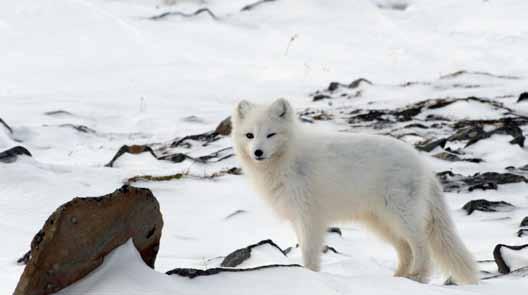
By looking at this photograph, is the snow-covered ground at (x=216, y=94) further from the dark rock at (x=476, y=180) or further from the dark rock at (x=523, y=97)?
the dark rock at (x=523, y=97)

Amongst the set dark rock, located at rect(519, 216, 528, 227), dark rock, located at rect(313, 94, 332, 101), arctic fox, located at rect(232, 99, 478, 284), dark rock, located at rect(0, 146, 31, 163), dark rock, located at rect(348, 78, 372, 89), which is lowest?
dark rock, located at rect(313, 94, 332, 101)

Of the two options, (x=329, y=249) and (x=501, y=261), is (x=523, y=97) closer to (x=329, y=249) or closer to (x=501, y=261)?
(x=329, y=249)

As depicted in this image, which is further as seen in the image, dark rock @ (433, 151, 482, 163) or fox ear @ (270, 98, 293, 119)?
dark rock @ (433, 151, 482, 163)

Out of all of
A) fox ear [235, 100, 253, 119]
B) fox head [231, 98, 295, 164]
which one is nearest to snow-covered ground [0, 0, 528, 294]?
fox head [231, 98, 295, 164]

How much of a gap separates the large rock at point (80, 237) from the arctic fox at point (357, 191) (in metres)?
1.78

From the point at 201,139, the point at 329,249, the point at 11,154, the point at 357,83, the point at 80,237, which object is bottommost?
the point at 357,83

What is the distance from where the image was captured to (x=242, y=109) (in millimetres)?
5445

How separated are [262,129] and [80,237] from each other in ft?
7.57

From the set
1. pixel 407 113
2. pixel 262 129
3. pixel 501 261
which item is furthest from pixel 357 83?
pixel 501 261

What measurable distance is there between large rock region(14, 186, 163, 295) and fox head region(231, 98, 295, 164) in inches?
68.3

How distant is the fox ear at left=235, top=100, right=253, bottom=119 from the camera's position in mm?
5438

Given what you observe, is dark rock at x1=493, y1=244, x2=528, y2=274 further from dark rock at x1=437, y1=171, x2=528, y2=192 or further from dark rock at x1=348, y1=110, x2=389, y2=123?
dark rock at x1=348, y1=110, x2=389, y2=123

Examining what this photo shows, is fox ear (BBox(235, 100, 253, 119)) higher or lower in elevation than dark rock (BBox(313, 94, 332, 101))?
higher

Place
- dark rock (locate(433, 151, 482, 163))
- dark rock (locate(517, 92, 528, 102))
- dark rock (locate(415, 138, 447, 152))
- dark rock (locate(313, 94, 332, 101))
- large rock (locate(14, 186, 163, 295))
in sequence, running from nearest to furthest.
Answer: large rock (locate(14, 186, 163, 295)) → dark rock (locate(433, 151, 482, 163)) → dark rock (locate(415, 138, 447, 152)) → dark rock (locate(517, 92, 528, 102)) → dark rock (locate(313, 94, 332, 101))
